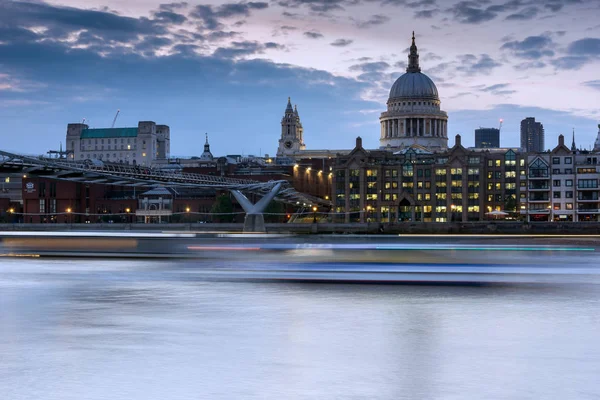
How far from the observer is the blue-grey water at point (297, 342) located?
35.7ft

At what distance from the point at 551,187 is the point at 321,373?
9912 cm

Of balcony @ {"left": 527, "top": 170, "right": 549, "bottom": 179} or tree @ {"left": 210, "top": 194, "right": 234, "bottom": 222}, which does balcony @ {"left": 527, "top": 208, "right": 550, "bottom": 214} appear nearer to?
balcony @ {"left": 527, "top": 170, "right": 549, "bottom": 179}

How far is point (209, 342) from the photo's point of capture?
1441 cm

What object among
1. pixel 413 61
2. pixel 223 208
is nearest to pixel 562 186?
pixel 223 208

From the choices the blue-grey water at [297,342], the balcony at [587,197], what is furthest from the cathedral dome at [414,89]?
the blue-grey water at [297,342]

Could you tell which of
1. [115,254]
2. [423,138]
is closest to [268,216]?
[115,254]

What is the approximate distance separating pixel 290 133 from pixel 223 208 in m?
94.0

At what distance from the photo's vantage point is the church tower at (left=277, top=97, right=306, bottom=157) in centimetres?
18900

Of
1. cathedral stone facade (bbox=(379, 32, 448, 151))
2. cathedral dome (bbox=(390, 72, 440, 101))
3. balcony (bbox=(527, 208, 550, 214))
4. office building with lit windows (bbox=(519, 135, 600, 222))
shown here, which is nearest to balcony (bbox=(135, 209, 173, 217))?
balcony (bbox=(527, 208, 550, 214))

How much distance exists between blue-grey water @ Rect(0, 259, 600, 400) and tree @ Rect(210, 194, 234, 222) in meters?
75.3

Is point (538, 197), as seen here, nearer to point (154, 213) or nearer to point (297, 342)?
point (154, 213)

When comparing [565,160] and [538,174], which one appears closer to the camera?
[565,160]

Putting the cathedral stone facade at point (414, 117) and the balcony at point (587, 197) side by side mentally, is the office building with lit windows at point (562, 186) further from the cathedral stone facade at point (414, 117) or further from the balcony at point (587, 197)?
the cathedral stone facade at point (414, 117)

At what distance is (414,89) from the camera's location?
177 metres
